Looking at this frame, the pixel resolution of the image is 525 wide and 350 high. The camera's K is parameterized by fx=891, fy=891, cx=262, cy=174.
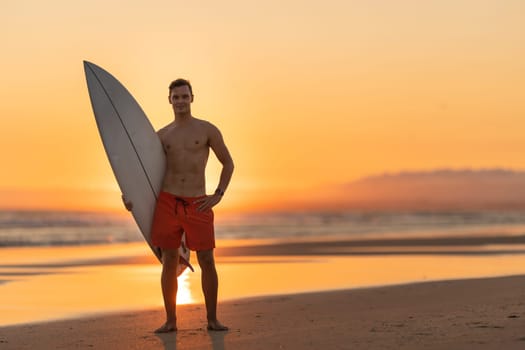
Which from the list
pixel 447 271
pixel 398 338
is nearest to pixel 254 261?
pixel 447 271

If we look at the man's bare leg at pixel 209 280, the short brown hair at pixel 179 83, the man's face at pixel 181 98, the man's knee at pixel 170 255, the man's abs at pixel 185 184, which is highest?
the short brown hair at pixel 179 83

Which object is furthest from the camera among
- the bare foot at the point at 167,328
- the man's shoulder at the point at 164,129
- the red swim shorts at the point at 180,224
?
the man's shoulder at the point at 164,129

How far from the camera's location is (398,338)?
5.51 metres

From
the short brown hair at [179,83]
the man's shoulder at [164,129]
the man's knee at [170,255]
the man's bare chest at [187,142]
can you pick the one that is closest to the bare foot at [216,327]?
the man's knee at [170,255]

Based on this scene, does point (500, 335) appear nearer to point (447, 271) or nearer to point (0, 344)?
point (0, 344)

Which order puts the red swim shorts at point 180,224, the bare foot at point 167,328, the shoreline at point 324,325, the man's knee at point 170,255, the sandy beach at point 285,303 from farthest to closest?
the man's knee at point 170,255 < the red swim shorts at point 180,224 < the bare foot at point 167,328 < the sandy beach at point 285,303 < the shoreline at point 324,325

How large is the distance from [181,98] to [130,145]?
0.67m

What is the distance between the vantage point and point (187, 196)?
6.40 m

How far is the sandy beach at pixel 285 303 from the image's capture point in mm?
5699

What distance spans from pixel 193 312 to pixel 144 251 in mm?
9685

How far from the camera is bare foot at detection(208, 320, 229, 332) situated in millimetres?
6293

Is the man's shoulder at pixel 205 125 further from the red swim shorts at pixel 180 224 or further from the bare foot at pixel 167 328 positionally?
the bare foot at pixel 167 328

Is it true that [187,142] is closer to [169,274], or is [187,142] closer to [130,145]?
[130,145]

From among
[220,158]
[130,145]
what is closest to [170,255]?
[220,158]
